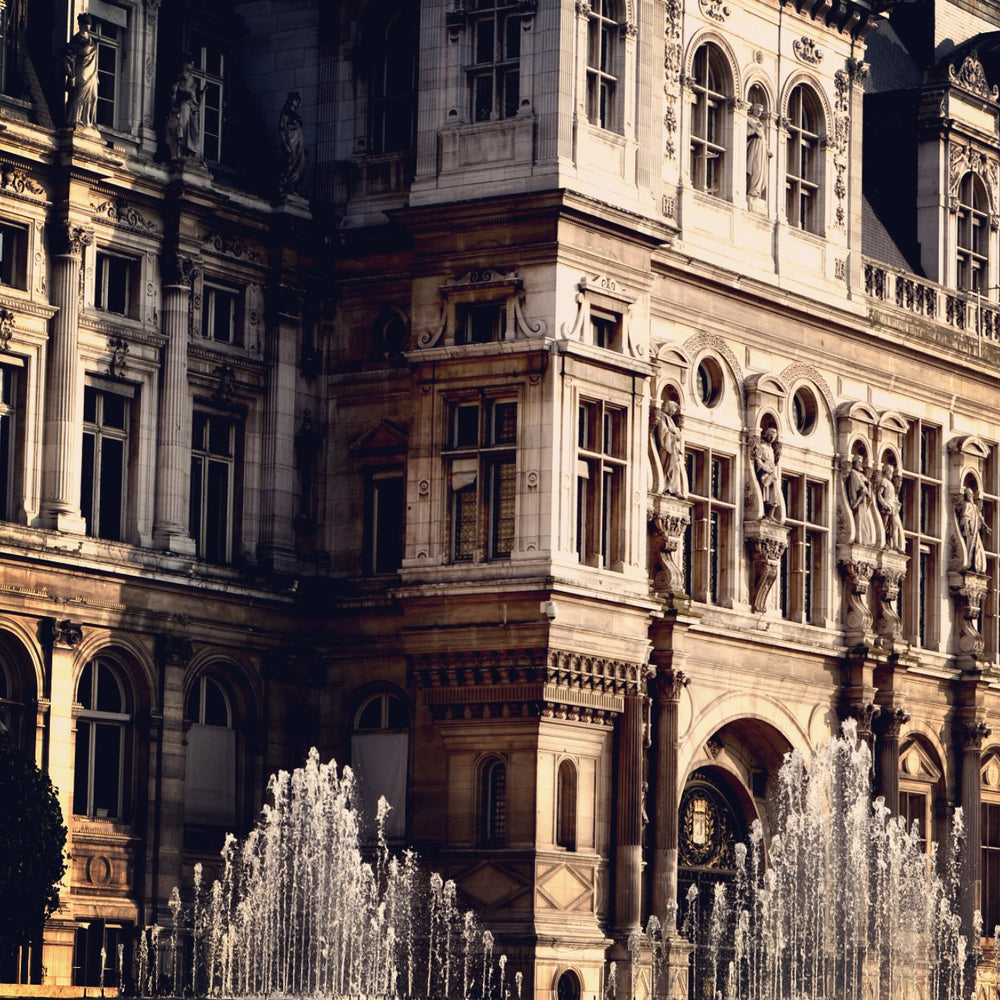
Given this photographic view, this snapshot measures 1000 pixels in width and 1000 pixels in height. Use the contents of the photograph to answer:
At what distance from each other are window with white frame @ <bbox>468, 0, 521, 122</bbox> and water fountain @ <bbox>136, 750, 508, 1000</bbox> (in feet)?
37.5

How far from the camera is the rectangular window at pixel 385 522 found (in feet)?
182

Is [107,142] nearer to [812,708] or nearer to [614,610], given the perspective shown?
[614,610]

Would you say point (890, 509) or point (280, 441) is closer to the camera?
point (280, 441)

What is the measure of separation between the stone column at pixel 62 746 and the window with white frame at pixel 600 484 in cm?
870

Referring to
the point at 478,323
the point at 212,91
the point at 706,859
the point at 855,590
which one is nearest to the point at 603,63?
the point at 478,323

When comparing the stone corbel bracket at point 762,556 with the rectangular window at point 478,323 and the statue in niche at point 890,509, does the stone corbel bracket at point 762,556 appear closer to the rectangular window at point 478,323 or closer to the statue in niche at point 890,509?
the statue in niche at point 890,509

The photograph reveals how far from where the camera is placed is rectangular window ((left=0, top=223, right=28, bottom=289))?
A: 50.7 m

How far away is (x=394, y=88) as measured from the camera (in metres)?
56.7

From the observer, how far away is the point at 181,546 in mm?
52656

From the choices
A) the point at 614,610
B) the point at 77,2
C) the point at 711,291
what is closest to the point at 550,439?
the point at 614,610

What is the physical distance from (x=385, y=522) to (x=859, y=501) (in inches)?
420

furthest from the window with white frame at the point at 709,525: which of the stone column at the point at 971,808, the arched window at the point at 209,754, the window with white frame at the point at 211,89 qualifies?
the window with white frame at the point at 211,89

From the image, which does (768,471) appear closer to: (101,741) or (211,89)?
(211,89)

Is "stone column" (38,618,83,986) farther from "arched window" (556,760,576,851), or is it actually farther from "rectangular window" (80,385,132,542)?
"arched window" (556,760,576,851)
